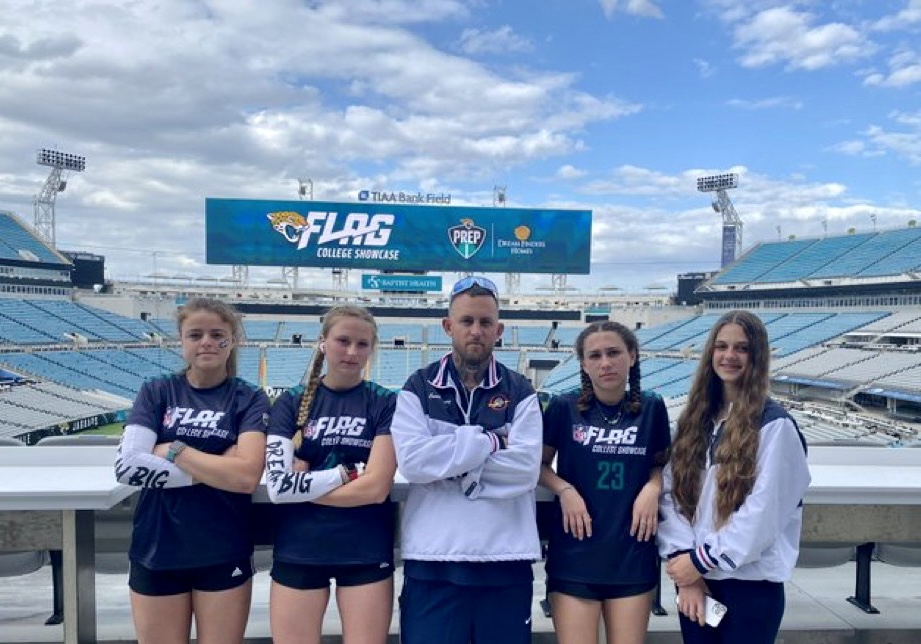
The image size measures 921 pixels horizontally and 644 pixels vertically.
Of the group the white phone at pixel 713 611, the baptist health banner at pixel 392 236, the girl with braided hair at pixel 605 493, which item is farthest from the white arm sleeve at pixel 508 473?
the baptist health banner at pixel 392 236

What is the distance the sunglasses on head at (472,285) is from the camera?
1.95 m

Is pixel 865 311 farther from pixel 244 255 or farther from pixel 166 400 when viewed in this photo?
pixel 166 400

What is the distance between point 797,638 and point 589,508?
115 centimetres

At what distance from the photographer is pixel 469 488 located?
1.81 m

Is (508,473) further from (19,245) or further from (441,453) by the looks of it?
(19,245)

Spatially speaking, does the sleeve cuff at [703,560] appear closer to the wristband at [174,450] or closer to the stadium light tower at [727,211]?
the wristband at [174,450]

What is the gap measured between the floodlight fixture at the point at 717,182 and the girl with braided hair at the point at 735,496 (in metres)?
45.9

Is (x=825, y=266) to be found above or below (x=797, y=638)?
above

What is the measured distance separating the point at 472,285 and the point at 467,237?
26.0 metres

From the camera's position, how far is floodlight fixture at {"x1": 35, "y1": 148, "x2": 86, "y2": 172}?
39.2m

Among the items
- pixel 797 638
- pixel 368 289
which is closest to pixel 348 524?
pixel 797 638

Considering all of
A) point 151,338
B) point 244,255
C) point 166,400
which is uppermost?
point 244,255

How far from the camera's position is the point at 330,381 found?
201 cm

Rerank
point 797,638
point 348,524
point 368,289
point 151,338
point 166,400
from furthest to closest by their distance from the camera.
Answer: point 151,338 → point 368,289 → point 797,638 → point 166,400 → point 348,524
